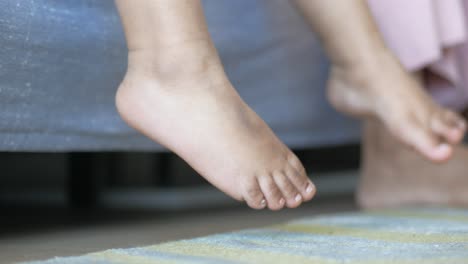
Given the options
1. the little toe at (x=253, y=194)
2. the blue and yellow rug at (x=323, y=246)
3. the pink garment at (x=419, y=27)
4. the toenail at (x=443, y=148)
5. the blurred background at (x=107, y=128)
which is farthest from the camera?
the pink garment at (x=419, y=27)

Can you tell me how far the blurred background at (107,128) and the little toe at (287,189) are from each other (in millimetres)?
187

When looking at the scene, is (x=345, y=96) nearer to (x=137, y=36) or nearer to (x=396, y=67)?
(x=396, y=67)

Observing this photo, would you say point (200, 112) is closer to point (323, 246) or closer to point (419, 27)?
point (323, 246)

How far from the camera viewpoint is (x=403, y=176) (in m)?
1.28

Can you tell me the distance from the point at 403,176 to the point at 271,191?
55 cm

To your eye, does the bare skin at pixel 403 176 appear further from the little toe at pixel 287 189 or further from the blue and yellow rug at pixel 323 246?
the little toe at pixel 287 189

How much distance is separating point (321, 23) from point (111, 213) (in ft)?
1.70

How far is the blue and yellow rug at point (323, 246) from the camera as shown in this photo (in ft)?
2.16

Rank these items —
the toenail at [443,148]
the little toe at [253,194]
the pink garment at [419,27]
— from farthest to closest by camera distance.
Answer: the pink garment at [419,27] → the toenail at [443,148] → the little toe at [253,194]

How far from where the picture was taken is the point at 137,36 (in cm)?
81

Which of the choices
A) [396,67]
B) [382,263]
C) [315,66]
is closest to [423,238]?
[382,263]

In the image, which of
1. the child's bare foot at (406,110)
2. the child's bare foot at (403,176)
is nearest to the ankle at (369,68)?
the child's bare foot at (406,110)

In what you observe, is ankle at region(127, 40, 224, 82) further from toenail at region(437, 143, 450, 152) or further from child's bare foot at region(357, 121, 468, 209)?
child's bare foot at region(357, 121, 468, 209)

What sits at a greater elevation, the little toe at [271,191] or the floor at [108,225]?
the little toe at [271,191]
